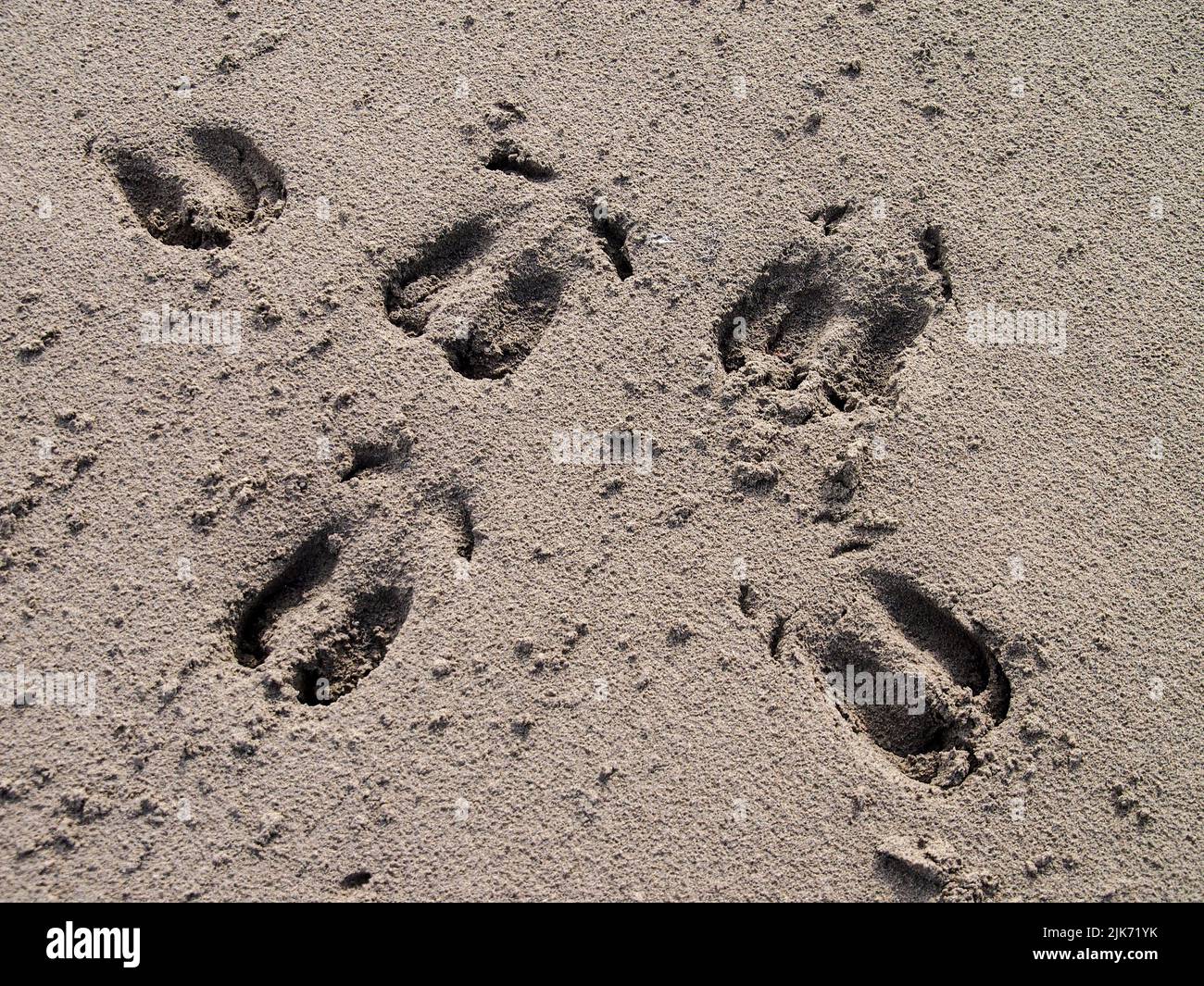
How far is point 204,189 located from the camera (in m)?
2.64

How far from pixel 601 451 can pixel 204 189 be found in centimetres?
110

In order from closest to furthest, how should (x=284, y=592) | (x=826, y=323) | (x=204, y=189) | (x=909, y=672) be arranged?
(x=909, y=672)
(x=284, y=592)
(x=826, y=323)
(x=204, y=189)

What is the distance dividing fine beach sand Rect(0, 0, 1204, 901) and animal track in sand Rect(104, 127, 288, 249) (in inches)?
0.4

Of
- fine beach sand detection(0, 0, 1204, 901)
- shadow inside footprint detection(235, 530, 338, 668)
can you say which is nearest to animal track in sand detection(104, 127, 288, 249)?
fine beach sand detection(0, 0, 1204, 901)

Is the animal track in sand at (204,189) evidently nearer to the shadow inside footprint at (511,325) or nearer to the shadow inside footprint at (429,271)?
the shadow inside footprint at (429,271)

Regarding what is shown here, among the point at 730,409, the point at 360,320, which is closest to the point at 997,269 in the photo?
the point at 730,409

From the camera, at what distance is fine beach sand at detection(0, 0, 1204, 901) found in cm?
202

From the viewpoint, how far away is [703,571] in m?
2.19

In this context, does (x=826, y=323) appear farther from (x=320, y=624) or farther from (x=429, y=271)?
(x=320, y=624)

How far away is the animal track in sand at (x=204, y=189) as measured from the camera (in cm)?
260

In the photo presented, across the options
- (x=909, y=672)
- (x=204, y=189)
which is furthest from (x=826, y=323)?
(x=204, y=189)

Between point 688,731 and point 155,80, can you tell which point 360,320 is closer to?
point 155,80

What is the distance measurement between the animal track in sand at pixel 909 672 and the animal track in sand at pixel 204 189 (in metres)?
1.47

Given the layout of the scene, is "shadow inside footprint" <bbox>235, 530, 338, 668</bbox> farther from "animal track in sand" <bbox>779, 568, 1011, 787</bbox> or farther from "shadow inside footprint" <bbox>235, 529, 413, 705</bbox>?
"animal track in sand" <bbox>779, 568, 1011, 787</bbox>
